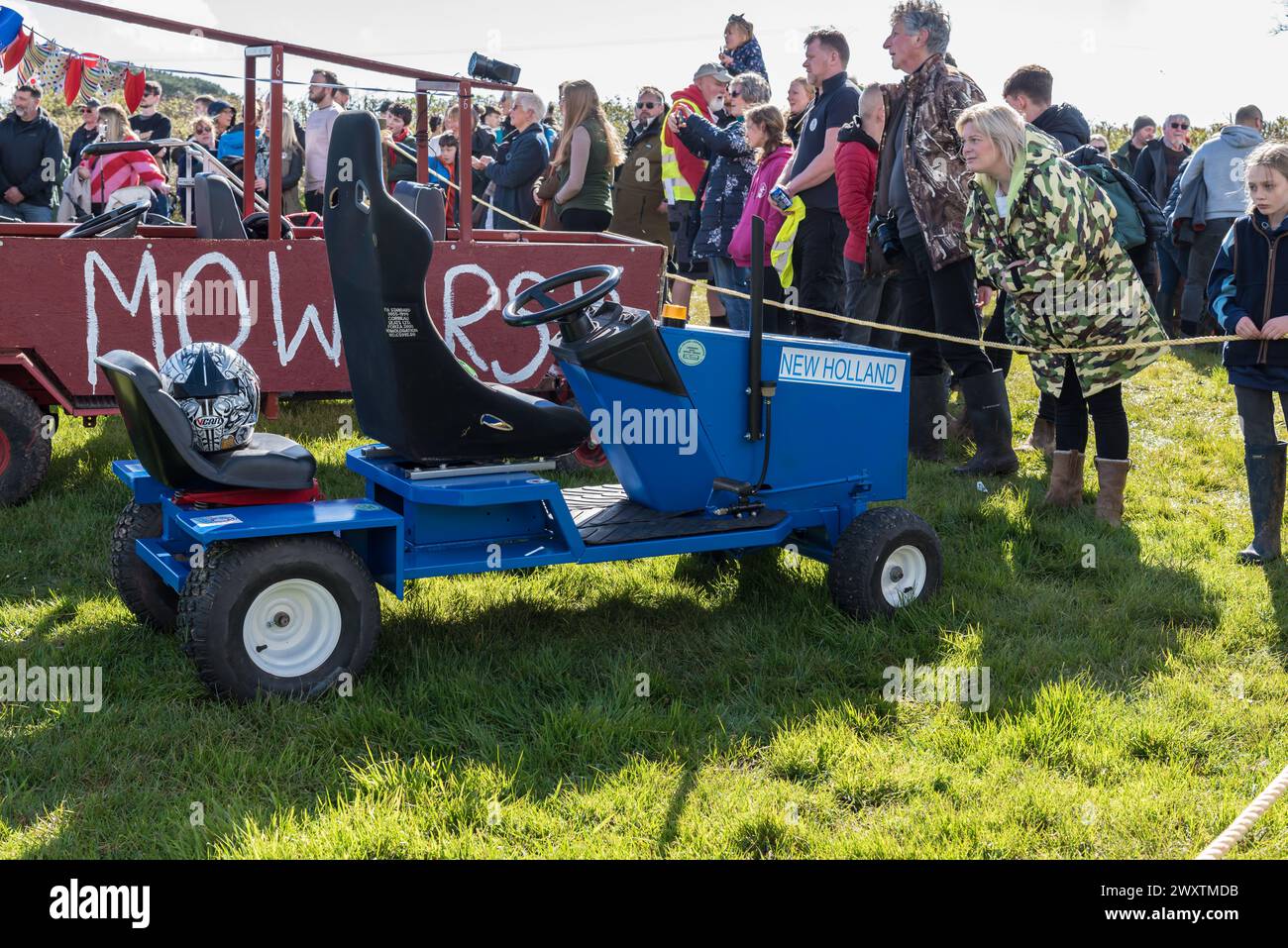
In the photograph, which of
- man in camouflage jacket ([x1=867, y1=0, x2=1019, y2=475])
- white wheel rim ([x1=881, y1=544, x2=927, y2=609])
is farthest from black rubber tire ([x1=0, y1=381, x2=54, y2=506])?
man in camouflage jacket ([x1=867, y1=0, x2=1019, y2=475])

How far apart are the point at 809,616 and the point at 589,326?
133cm

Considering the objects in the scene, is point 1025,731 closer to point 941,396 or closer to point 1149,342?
point 1149,342

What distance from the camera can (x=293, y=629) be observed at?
3961 mm

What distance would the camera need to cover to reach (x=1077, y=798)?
341cm

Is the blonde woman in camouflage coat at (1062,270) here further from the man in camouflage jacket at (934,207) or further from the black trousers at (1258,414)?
the black trousers at (1258,414)

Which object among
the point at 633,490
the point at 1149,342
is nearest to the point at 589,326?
the point at 633,490

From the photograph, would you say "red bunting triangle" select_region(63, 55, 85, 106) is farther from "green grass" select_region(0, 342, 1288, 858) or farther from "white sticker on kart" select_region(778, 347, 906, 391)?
"white sticker on kart" select_region(778, 347, 906, 391)

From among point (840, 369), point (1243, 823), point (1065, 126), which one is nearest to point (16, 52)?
point (840, 369)

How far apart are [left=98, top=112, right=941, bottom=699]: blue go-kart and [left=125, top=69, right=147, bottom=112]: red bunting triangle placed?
3.61m

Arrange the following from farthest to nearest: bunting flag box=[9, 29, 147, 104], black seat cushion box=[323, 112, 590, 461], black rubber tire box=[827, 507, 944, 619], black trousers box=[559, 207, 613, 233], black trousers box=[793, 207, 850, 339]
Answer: black trousers box=[559, 207, 613, 233]
black trousers box=[793, 207, 850, 339]
bunting flag box=[9, 29, 147, 104]
black rubber tire box=[827, 507, 944, 619]
black seat cushion box=[323, 112, 590, 461]

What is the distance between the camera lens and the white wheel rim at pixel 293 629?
388cm

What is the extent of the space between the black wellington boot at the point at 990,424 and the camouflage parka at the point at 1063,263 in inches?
26.9

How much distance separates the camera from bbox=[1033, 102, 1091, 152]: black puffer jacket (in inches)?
273

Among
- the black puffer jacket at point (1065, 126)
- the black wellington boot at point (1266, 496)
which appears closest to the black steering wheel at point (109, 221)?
the black puffer jacket at point (1065, 126)
